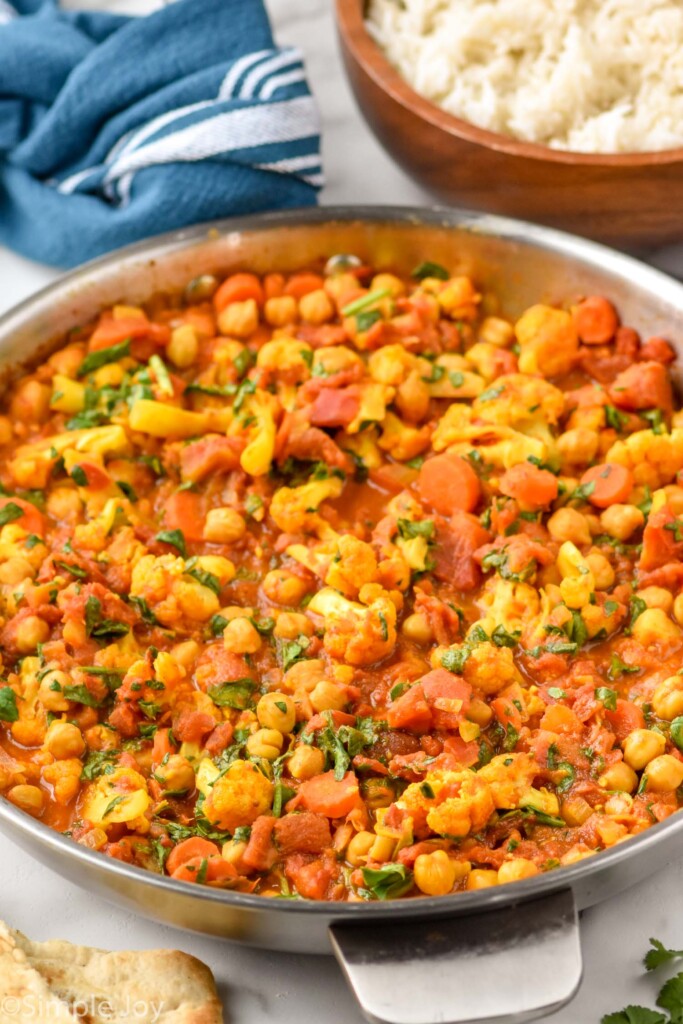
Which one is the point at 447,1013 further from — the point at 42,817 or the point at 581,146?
the point at 581,146

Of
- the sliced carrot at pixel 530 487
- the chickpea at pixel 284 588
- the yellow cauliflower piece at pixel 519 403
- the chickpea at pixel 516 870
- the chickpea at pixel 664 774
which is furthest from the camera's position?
the yellow cauliflower piece at pixel 519 403

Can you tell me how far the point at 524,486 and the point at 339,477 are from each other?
2.06 ft

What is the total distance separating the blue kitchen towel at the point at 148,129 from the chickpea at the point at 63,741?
2243mm

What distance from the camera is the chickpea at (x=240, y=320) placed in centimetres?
482

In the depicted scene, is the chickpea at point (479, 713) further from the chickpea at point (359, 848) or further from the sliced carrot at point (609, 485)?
the sliced carrot at point (609, 485)

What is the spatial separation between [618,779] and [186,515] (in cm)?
163

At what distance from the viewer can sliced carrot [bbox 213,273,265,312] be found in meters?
4.89

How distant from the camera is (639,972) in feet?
11.7

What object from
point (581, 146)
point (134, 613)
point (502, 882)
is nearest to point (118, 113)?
point (581, 146)

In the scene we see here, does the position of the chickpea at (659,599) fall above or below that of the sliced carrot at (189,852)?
above

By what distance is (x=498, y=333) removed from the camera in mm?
4781

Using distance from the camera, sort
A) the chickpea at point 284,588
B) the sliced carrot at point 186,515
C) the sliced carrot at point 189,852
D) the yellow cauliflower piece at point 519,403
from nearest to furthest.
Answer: the sliced carrot at point 189,852, the chickpea at point 284,588, the sliced carrot at point 186,515, the yellow cauliflower piece at point 519,403

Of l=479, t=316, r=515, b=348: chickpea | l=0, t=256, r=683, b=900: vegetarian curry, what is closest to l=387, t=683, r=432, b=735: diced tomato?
l=0, t=256, r=683, b=900: vegetarian curry

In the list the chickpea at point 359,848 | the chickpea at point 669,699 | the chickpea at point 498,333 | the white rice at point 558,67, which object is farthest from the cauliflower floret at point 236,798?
the white rice at point 558,67
